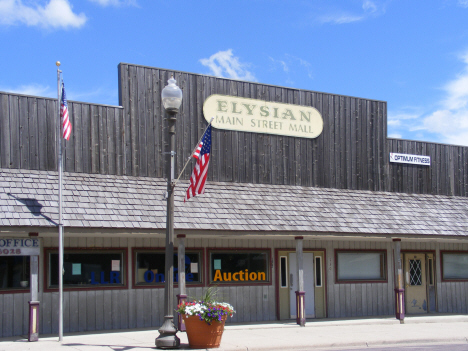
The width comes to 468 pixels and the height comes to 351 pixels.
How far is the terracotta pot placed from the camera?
37.6 ft

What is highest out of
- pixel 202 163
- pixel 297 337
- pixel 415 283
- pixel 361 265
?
pixel 202 163

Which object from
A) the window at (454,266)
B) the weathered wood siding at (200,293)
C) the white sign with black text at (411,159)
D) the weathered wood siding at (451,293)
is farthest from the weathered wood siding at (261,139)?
the window at (454,266)

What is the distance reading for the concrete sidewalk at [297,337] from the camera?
39.0ft

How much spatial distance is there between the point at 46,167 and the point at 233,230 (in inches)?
185

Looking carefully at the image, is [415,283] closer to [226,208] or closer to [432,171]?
[432,171]

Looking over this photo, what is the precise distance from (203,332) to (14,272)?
498 centimetres

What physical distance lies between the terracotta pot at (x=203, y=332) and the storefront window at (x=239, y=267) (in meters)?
4.48

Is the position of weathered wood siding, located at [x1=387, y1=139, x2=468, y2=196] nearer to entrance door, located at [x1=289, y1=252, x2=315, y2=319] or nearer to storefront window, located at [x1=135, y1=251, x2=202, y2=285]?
entrance door, located at [x1=289, y1=252, x2=315, y2=319]

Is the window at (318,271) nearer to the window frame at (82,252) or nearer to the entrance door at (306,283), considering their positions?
the entrance door at (306,283)

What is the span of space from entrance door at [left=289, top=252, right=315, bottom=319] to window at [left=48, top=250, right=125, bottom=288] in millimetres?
4858

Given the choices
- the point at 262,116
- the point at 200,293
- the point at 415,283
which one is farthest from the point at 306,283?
the point at 262,116

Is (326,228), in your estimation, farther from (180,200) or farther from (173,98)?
(173,98)

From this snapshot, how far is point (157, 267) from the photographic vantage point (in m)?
15.5

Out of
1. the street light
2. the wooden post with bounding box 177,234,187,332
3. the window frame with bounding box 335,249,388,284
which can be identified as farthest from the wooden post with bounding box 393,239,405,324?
the street light
